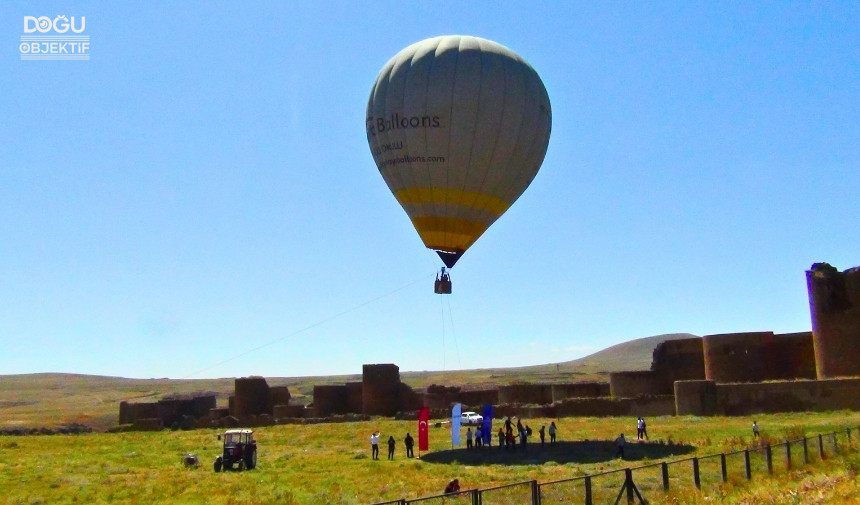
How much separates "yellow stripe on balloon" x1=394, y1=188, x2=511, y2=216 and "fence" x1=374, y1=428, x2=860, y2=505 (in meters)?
10.5

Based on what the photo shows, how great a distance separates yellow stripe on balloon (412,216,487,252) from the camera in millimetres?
26875

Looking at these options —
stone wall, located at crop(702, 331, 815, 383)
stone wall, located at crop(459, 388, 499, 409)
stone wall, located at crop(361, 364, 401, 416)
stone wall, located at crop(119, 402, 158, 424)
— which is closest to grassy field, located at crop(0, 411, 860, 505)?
stone wall, located at crop(702, 331, 815, 383)

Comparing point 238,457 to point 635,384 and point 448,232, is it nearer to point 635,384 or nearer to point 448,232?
point 448,232

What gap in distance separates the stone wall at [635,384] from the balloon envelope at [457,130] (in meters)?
22.2

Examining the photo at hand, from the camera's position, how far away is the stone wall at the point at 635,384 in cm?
4606

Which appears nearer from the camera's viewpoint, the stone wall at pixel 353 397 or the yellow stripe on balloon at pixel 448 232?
the yellow stripe on balloon at pixel 448 232

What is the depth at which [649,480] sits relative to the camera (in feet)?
57.1

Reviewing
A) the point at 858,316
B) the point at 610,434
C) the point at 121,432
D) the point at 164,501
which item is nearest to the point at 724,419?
the point at 610,434

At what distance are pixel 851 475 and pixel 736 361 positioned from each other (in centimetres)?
2601

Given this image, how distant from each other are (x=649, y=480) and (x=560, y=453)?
817 cm

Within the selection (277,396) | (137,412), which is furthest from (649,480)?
(137,412)

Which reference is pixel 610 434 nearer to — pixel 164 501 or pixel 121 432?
pixel 164 501

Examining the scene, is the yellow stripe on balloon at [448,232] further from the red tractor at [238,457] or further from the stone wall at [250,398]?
the stone wall at [250,398]

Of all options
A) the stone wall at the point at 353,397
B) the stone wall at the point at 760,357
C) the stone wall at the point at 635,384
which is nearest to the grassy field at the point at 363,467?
Answer: the stone wall at the point at 760,357
